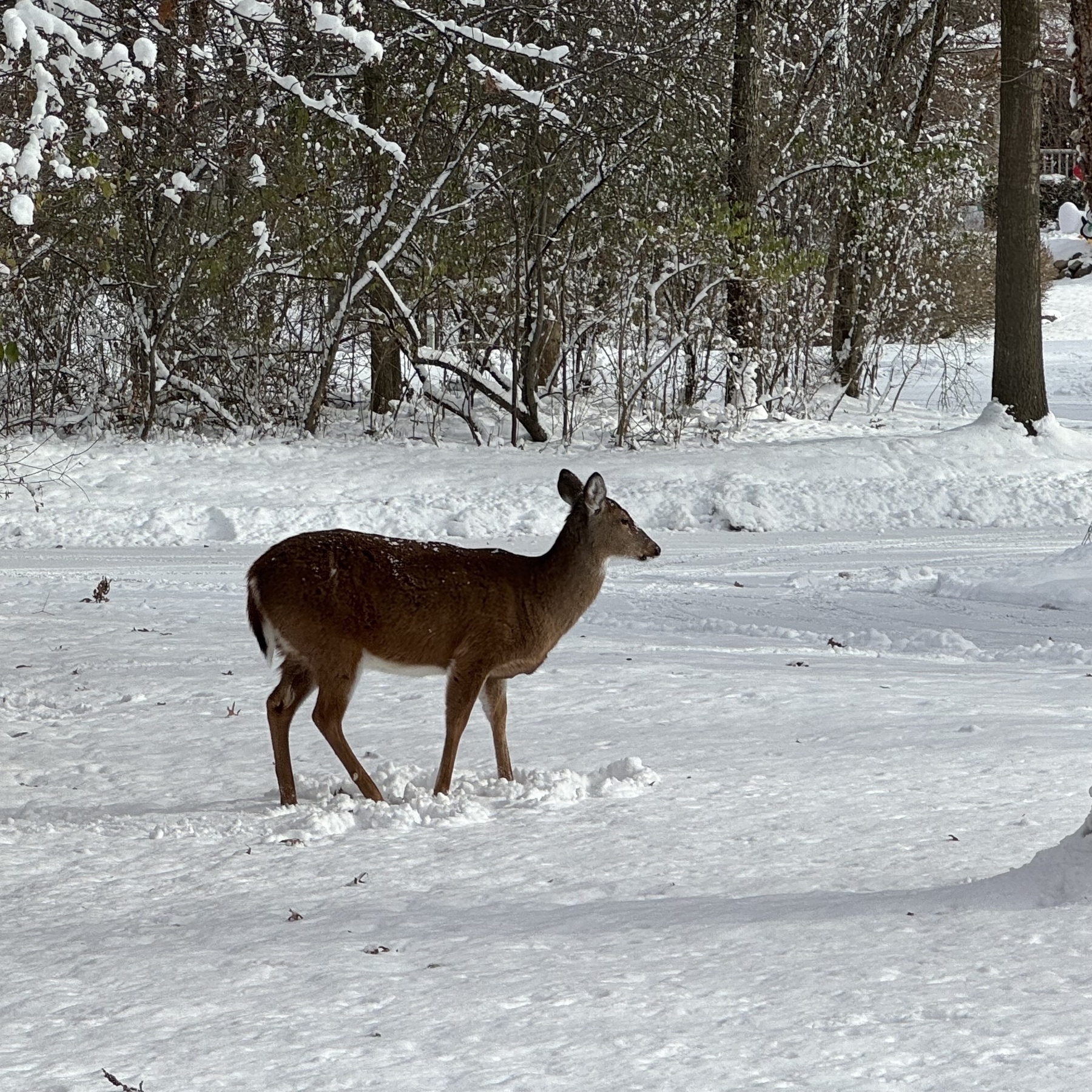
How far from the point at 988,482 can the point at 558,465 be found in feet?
16.0

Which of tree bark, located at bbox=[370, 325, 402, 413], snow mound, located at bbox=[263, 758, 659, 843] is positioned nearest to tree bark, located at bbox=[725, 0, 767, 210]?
tree bark, located at bbox=[370, 325, 402, 413]

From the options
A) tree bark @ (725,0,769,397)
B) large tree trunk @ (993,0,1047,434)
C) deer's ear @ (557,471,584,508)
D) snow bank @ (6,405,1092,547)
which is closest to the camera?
deer's ear @ (557,471,584,508)

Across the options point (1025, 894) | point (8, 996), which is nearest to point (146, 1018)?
point (8, 996)

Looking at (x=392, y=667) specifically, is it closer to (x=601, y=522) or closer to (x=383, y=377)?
(x=601, y=522)

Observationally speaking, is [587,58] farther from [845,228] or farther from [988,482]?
[845,228]

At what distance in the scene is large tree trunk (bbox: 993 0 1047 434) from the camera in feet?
62.7

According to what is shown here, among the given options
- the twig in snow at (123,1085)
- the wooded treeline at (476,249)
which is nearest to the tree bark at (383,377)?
the wooded treeline at (476,249)

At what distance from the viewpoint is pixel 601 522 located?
7000mm

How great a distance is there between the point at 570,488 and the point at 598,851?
6.56 feet

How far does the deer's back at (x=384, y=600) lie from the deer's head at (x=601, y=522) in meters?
0.50

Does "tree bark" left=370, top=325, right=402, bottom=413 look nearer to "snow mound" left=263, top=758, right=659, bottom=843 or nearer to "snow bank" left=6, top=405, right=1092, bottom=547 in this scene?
"snow bank" left=6, top=405, right=1092, bottom=547

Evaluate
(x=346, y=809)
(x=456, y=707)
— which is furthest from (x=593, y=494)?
(x=346, y=809)

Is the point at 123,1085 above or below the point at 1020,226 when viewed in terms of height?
below

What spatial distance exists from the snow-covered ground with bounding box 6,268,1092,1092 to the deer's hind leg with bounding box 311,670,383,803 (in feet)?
0.57
